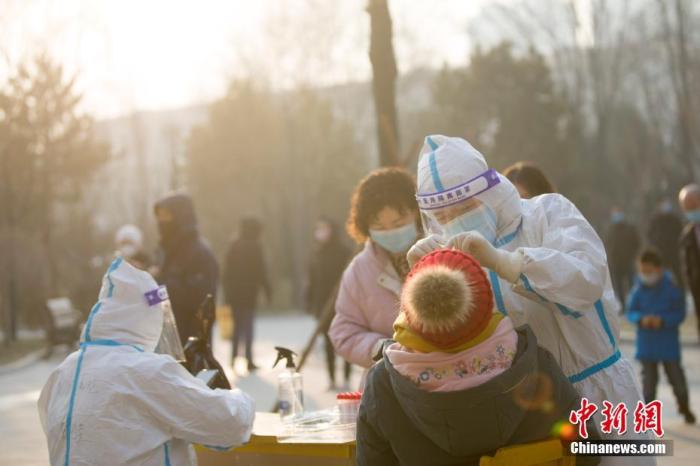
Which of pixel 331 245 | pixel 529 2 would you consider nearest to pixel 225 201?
pixel 529 2

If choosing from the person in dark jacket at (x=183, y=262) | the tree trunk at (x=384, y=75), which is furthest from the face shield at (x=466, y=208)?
the tree trunk at (x=384, y=75)

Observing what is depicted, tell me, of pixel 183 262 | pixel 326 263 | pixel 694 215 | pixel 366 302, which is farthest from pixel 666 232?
pixel 366 302

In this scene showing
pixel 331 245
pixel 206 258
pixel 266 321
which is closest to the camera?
pixel 206 258

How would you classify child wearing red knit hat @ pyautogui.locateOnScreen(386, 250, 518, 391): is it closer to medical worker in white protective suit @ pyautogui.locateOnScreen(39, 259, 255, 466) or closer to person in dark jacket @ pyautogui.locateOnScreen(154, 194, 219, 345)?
medical worker in white protective suit @ pyautogui.locateOnScreen(39, 259, 255, 466)

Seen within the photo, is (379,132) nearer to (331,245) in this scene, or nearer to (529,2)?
(331,245)

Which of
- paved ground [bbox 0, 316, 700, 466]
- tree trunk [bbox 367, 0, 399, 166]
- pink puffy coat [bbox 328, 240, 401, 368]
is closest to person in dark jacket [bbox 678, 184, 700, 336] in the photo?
paved ground [bbox 0, 316, 700, 466]

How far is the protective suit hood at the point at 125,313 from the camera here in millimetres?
5293

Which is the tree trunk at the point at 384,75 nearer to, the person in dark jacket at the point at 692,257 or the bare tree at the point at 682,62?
the person in dark jacket at the point at 692,257

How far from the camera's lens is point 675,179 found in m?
42.2

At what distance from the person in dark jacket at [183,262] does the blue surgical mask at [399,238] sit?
12.1 ft

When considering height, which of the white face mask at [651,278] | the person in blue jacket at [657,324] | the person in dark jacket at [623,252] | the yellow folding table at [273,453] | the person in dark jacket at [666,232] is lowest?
the person in dark jacket at [623,252]

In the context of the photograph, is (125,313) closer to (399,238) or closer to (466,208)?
(399,238)

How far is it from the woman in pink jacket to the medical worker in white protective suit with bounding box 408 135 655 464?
1.61 meters

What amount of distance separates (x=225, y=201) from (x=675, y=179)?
17206 mm
